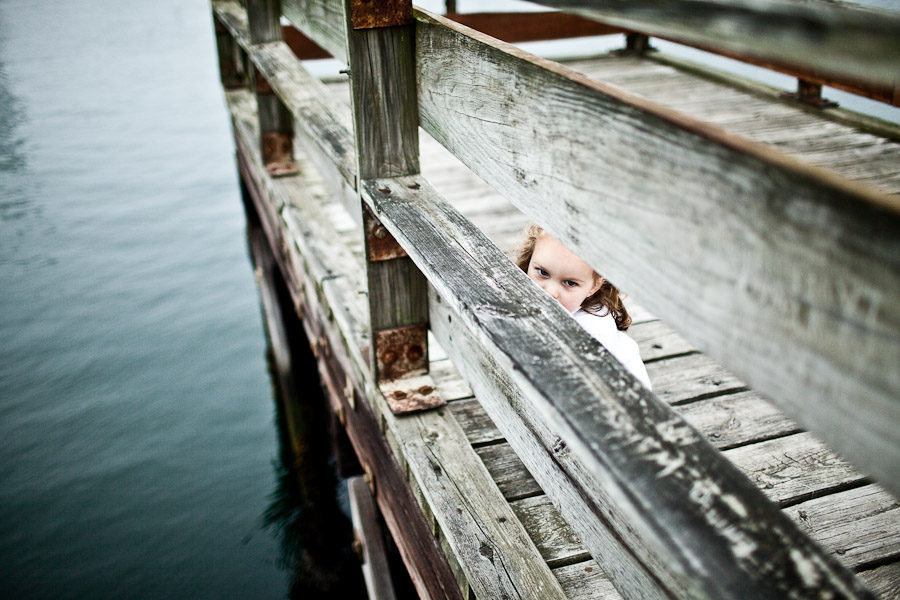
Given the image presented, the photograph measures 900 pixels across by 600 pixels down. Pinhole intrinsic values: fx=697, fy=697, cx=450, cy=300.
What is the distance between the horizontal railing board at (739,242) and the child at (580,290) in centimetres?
97

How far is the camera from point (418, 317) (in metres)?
2.10

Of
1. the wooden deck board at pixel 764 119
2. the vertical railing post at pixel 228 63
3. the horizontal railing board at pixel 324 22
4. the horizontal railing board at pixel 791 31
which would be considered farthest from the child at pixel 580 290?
the vertical railing post at pixel 228 63

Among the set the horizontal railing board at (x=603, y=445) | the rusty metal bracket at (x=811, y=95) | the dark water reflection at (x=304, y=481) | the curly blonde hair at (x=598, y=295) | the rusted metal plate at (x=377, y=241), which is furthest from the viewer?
the rusty metal bracket at (x=811, y=95)

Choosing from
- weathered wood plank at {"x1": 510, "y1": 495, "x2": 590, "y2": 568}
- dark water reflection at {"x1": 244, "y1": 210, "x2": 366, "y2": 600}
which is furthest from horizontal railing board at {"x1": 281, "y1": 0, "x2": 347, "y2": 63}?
dark water reflection at {"x1": 244, "y1": 210, "x2": 366, "y2": 600}

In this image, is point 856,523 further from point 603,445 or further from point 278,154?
point 278,154

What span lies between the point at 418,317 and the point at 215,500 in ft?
10.9

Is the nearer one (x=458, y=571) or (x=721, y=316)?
(x=721, y=316)

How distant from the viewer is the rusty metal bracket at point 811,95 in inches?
187

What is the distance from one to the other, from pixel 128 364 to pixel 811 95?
5718 millimetres

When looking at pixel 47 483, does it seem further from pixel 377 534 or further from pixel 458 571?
pixel 458 571

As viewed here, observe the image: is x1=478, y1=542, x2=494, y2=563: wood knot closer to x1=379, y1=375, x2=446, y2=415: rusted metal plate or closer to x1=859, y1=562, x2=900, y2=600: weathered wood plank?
x1=379, y1=375, x2=446, y2=415: rusted metal plate

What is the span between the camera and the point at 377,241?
198 cm

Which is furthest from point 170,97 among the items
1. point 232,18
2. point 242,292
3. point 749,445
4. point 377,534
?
point 749,445

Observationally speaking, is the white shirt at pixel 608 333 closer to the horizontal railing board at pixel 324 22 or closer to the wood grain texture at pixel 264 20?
the horizontal railing board at pixel 324 22
